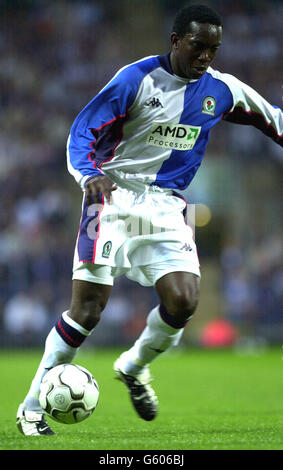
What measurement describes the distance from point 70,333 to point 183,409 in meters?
1.87

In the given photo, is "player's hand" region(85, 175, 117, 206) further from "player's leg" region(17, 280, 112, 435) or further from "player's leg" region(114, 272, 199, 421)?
"player's leg" region(114, 272, 199, 421)

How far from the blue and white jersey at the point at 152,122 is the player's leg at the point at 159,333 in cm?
65

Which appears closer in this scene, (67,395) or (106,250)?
(67,395)

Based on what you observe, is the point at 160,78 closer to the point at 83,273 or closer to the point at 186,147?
the point at 186,147

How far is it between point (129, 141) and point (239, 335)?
9.18m

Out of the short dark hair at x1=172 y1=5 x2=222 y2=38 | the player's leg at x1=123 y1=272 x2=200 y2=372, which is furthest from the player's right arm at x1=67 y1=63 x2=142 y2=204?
the player's leg at x1=123 y1=272 x2=200 y2=372

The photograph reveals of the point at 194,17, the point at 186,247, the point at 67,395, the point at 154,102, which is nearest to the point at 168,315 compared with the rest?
the point at 186,247

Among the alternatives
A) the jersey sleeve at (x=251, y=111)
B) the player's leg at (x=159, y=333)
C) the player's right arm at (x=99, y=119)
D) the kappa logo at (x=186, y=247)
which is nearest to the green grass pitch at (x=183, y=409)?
the player's leg at (x=159, y=333)

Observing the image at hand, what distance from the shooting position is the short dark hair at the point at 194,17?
174 inches

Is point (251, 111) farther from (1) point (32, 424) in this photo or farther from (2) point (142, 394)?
(1) point (32, 424)

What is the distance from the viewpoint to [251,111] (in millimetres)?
4969

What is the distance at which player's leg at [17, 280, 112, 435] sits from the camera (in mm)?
4316

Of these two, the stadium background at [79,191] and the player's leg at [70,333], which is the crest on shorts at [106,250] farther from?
the stadium background at [79,191]

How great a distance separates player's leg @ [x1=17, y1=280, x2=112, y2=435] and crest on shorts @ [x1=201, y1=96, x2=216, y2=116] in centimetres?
127
